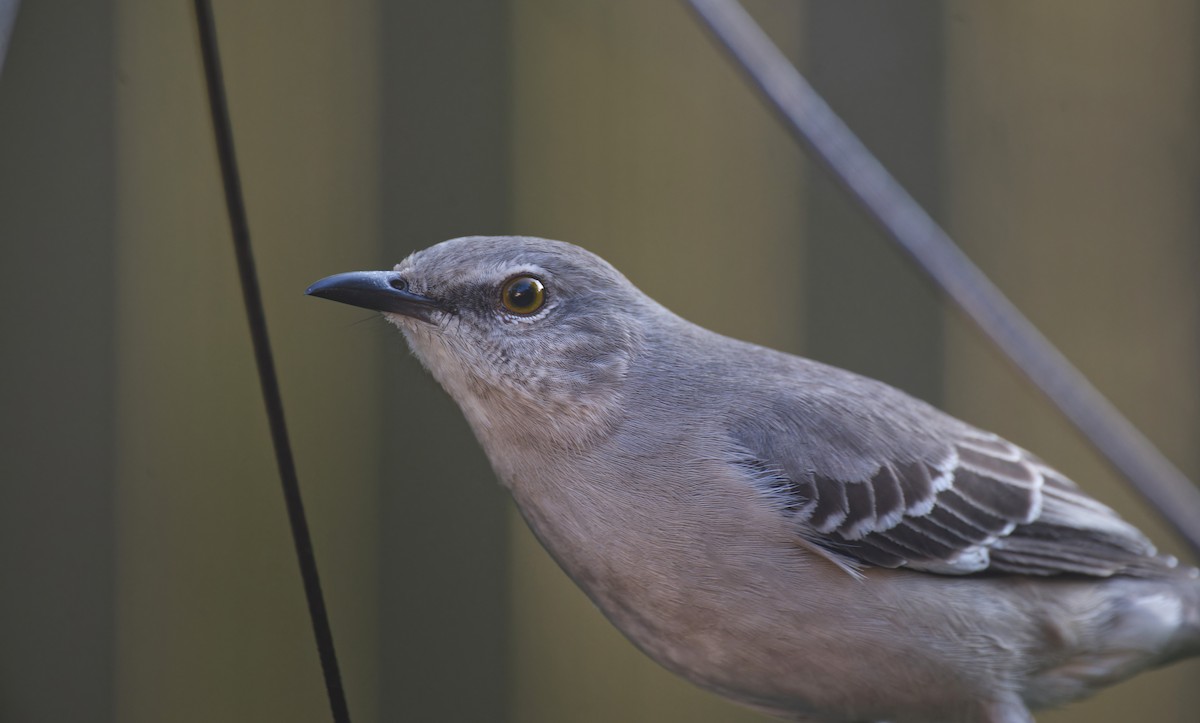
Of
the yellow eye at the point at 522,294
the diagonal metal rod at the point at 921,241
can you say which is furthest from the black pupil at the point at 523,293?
the diagonal metal rod at the point at 921,241

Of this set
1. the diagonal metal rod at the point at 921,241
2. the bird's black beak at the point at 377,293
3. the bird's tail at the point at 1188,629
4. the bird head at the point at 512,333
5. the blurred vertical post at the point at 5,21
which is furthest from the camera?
the bird's tail at the point at 1188,629

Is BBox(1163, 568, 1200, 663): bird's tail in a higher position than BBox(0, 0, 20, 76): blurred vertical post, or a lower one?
lower

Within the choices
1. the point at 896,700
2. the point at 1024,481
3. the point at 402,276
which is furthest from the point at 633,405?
the point at 1024,481

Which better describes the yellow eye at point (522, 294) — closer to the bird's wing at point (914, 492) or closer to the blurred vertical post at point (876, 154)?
the bird's wing at point (914, 492)

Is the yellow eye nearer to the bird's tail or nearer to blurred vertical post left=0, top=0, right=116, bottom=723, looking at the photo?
the bird's tail

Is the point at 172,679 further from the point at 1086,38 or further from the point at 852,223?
the point at 1086,38

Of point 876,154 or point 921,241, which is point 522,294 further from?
point 876,154

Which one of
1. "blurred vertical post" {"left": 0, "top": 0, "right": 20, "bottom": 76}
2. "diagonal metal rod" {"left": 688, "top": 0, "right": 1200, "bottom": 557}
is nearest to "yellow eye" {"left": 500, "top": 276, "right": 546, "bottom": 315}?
"diagonal metal rod" {"left": 688, "top": 0, "right": 1200, "bottom": 557}
